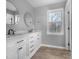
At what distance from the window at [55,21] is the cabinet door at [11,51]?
2.69 metres

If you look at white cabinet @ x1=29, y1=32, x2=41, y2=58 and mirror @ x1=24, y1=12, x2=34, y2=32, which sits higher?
mirror @ x1=24, y1=12, x2=34, y2=32

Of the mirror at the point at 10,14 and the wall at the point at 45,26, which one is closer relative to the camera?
the mirror at the point at 10,14

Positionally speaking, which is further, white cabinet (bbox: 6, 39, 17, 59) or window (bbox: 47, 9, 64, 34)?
window (bbox: 47, 9, 64, 34)

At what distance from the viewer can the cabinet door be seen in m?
1.32

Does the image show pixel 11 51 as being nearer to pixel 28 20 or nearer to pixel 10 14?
pixel 10 14

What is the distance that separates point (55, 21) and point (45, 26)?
67cm

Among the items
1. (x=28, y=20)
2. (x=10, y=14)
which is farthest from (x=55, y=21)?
(x=10, y=14)

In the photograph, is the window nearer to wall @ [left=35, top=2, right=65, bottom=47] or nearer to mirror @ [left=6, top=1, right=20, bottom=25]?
wall @ [left=35, top=2, right=65, bottom=47]

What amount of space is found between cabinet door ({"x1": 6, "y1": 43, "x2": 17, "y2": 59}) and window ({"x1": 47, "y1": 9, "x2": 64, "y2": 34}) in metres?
2.69

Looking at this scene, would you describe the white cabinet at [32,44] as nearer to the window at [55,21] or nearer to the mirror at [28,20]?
the mirror at [28,20]

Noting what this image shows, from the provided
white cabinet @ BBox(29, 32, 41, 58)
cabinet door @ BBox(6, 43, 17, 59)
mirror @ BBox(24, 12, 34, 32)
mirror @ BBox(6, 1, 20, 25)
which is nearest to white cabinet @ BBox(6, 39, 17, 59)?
cabinet door @ BBox(6, 43, 17, 59)

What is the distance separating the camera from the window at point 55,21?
12.0 feet

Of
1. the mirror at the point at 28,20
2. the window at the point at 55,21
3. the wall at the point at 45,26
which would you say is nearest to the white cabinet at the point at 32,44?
the mirror at the point at 28,20
